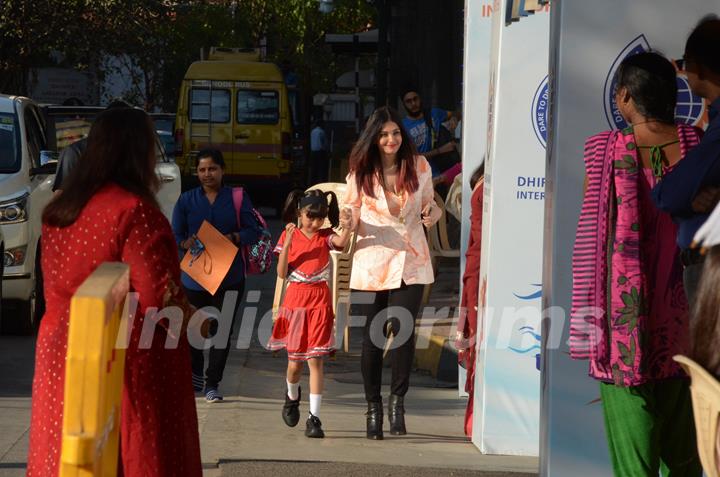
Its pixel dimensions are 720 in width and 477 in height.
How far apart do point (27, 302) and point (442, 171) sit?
13.8 ft

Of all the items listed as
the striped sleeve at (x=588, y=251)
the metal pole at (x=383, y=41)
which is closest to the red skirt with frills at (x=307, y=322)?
the striped sleeve at (x=588, y=251)

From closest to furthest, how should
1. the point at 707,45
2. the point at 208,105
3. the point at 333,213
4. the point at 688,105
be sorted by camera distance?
the point at 707,45 → the point at 688,105 → the point at 333,213 → the point at 208,105

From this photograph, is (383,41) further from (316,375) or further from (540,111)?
(540,111)

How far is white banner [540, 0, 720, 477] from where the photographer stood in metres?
5.93

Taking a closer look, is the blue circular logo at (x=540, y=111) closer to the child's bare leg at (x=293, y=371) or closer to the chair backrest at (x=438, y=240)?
the child's bare leg at (x=293, y=371)

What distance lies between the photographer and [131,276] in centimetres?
470

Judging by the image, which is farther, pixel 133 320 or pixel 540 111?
pixel 540 111

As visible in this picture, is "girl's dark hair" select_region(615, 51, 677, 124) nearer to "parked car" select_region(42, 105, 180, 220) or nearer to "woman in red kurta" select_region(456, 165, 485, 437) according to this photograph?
"woman in red kurta" select_region(456, 165, 485, 437)

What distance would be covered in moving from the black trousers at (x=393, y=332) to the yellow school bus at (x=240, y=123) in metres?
19.9

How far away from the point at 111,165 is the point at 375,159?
3627mm

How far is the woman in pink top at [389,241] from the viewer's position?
8.15 m

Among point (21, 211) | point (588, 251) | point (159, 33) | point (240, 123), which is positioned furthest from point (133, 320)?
point (159, 33)

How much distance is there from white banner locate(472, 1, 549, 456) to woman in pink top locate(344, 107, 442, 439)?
46 cm

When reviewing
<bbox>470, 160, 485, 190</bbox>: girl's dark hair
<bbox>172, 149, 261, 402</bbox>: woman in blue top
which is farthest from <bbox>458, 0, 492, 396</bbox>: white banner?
<bbox>172, 149, 261, 402</bbox>: woman in blue top
